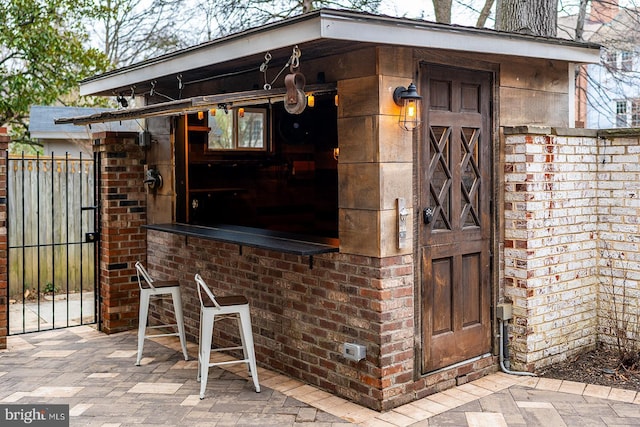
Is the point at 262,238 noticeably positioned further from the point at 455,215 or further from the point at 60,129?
the point at 60,129

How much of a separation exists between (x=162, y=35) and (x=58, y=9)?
5205 mm

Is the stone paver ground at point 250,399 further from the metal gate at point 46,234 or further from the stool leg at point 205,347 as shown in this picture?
the metal gate at point 46,234

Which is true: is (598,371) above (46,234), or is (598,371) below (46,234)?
below

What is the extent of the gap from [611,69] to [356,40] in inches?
337

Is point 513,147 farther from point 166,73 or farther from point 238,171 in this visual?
point 238,171

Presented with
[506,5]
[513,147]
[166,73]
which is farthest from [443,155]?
[506,5]

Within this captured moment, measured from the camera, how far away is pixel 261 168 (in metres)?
8.18

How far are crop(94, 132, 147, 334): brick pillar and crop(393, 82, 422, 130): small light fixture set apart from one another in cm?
348

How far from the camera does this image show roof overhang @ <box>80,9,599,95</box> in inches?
143

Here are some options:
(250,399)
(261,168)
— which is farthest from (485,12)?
(250,399)

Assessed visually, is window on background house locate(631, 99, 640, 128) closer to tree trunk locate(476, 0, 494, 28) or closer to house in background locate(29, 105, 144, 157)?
tree trunk locate(476, 0, 494, 28)

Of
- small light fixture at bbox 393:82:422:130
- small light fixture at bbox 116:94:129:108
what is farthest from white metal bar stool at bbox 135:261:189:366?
small light fixture at bbox 393:82:422:130

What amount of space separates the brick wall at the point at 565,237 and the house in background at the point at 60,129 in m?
6.84

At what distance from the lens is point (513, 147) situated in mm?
4895
